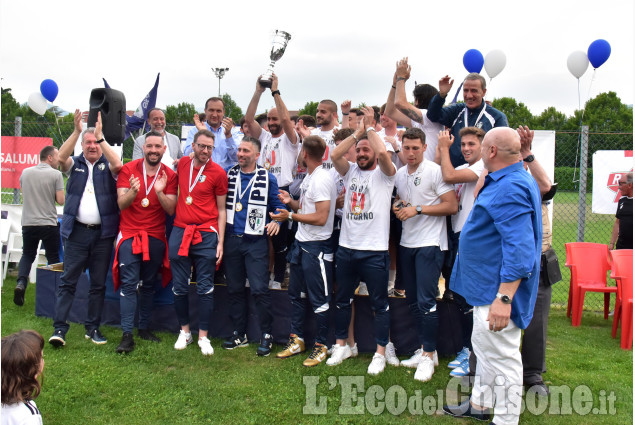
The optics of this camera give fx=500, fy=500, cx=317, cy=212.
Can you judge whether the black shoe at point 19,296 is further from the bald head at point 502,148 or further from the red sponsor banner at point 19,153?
the bald head at point 502,148

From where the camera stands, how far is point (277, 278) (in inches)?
225

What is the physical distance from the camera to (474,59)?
7727mm

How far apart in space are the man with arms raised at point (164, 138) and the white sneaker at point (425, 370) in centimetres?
363

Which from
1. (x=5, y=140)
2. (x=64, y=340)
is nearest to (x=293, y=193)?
(x=64, y=340)

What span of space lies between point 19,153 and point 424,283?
762 centimetres

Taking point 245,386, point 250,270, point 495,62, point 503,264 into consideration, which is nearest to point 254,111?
point 250,270

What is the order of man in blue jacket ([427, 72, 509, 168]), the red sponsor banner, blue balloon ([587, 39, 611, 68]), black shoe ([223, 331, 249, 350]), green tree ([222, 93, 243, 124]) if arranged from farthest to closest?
green tree ([222, 93, 243, 124])
the red sponsor banner
blue balloon ([587, 39, 611, 68])
black shoe ([223, 331, 249, 350])
man in blue jacket ([427, 72, 509, 168])

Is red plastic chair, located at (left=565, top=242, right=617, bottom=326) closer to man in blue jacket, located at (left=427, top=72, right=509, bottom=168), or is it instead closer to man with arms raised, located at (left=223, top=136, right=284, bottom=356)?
man in blue jacket, located at (left=427, top=72, right=509, bottom=168)

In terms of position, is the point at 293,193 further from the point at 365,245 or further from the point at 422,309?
the point at 422,309

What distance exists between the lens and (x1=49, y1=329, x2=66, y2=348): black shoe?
16.1 ft

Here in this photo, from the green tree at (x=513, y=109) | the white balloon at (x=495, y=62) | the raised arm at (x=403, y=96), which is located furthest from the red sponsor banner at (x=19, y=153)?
the green tree at (x=513, y=109)

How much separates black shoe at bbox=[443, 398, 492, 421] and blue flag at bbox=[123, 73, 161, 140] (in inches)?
211

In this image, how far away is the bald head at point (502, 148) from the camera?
312 centimetres

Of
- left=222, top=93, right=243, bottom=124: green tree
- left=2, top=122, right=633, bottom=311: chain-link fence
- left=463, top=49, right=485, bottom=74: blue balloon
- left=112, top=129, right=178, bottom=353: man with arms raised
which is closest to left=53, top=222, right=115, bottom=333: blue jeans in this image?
left=112, top=129, right=178, bottom=353: man with arms raised
